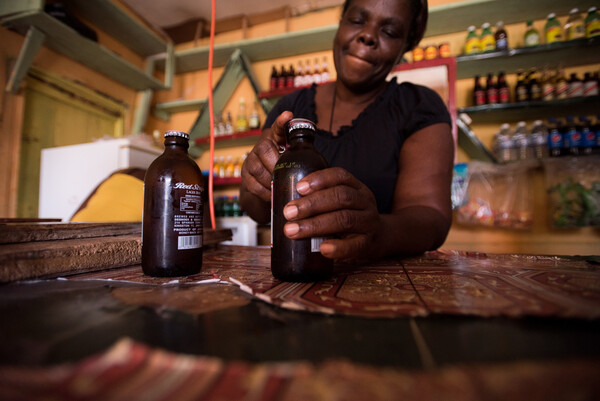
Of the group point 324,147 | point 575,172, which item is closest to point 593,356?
point 324,147

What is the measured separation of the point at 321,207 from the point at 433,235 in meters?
0.45

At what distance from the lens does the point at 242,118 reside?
8.54ft

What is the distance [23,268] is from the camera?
41 centimetres

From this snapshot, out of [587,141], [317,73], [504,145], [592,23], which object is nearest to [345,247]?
[504,145]

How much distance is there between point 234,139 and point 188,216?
7.31 feet

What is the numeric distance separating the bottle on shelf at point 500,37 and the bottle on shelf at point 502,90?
18cm

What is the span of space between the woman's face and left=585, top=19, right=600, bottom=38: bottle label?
5.29 ft

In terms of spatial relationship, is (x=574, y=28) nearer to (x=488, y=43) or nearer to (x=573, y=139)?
(x=488, y=43)

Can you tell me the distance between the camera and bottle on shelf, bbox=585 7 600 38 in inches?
69.8

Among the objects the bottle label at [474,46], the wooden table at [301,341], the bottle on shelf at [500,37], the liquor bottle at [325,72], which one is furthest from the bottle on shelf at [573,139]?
the wooden table at [301,341]

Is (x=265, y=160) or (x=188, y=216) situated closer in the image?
(x=188, y=216)

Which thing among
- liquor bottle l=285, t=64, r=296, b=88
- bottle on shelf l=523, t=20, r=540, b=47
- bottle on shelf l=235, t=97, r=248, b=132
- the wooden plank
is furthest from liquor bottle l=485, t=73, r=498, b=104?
the wooden plank

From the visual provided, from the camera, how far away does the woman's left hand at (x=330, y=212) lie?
0.41 meters

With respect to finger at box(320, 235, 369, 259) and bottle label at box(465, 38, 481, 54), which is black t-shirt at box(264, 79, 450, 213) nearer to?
finger at box(320, 235, 369, 259)
